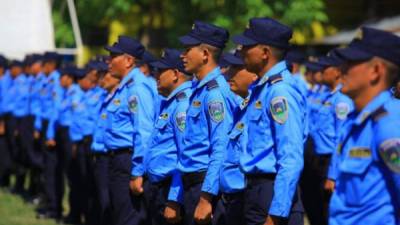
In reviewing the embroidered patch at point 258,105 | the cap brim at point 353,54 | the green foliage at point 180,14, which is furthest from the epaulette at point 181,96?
the green foliage at point 180,14

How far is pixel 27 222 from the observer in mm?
11500

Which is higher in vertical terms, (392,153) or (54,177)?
(392,153)

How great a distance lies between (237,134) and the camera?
18.8 feet

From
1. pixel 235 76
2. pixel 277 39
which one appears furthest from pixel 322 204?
pixel 277 39

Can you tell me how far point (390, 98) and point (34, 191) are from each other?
418 inches

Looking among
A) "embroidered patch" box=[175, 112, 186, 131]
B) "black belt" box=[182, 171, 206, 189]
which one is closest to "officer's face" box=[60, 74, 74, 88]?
"embroidered patch" box=[175, 112, 186, 131]

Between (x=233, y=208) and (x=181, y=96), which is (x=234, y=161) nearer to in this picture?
(x=233, y=208)

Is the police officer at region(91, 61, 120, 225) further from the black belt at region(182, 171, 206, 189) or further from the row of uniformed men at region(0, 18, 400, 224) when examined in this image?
the black belt at region(182, 171, 206, 189)

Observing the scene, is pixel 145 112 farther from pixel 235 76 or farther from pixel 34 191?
pixel 34 191

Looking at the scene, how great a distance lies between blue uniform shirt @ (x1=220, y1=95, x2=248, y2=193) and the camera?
571 centimetres

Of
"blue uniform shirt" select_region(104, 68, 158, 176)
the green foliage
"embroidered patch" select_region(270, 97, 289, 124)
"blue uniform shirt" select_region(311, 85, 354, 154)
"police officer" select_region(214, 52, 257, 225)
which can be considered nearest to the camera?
"embroidered patch" select_region(270, 97, 289, 124)

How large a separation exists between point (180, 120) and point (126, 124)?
1562mm

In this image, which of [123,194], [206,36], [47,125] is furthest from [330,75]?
[47,125]

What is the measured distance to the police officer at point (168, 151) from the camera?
6.48 meters
